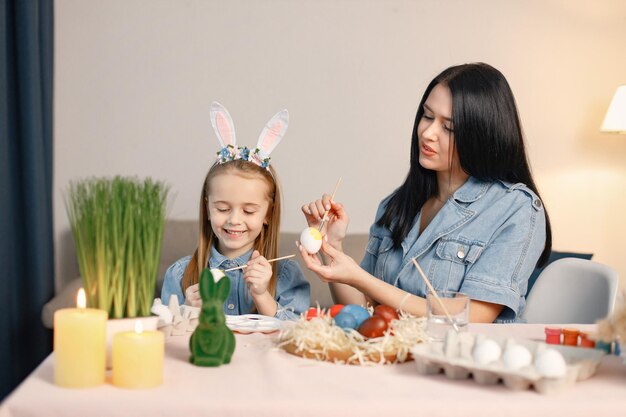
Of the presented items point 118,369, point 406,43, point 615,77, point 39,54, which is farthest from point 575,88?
point 118,369

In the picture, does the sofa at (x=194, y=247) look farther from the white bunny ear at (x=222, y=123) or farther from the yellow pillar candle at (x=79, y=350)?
the yellow pillar candle at (x=79, y=350)

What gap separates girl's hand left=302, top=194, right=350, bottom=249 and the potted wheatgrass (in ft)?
2.77

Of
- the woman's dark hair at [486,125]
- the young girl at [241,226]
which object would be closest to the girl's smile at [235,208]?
the young girl at [241,226]

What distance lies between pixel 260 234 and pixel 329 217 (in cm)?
22

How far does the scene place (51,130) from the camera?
4000 millimetres

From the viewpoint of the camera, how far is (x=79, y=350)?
1.25 meters

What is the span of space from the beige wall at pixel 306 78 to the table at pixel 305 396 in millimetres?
2850

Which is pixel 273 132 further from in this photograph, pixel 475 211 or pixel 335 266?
pixel 475 211

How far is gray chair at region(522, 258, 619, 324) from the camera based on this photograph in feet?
7.36

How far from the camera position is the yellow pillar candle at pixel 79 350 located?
4.08ft

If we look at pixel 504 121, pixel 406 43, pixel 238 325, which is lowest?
pixel 238 325

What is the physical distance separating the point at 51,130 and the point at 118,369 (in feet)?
9.76

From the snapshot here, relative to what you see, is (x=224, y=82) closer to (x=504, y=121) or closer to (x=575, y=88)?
(x=575, y=88)

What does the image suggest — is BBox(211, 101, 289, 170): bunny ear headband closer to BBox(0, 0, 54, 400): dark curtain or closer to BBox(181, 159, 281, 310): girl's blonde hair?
BBox(181, 159, 281, 310): girl's blonde hair
